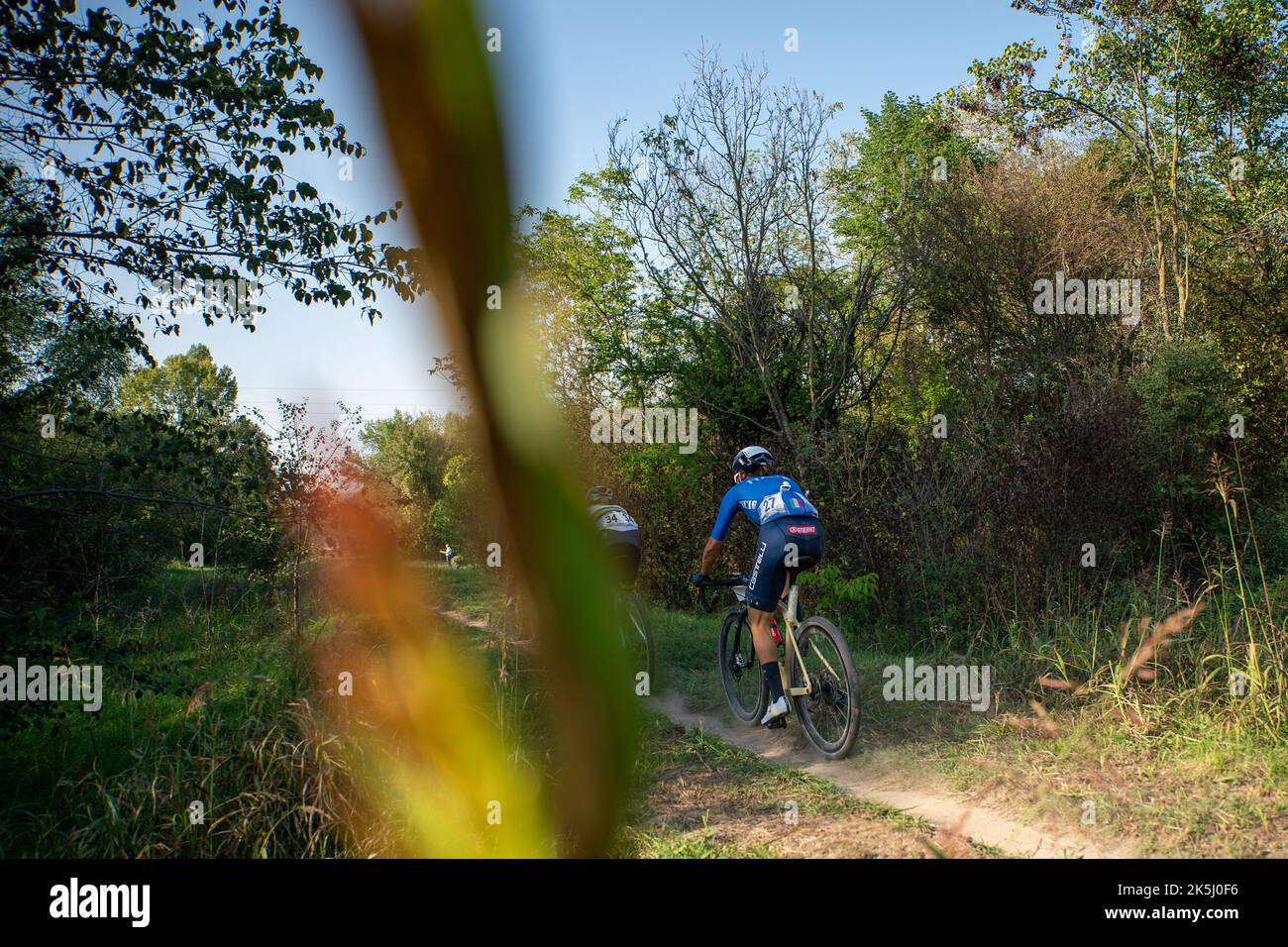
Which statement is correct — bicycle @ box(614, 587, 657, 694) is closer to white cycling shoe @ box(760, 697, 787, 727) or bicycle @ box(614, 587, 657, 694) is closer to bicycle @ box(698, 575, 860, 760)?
bicycle @ box(698, 575, 860, 760)

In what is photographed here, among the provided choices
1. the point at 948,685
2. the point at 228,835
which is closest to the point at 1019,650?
Result: the point at 948,685

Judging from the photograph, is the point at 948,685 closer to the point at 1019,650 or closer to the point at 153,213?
the point at 1019,650

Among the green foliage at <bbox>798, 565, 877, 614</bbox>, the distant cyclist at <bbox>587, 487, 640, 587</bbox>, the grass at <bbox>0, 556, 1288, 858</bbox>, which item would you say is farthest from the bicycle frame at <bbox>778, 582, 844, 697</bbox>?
the green foliage at <bbox>798, 565, 877, 614</bbox>

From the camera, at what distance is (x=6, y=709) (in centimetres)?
457

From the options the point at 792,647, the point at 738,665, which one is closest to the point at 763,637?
the point at 792,647

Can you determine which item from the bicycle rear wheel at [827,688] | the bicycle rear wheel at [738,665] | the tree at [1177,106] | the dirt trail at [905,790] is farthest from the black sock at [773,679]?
the tree at [1177,106]

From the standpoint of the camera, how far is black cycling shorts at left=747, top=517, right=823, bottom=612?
5770mm

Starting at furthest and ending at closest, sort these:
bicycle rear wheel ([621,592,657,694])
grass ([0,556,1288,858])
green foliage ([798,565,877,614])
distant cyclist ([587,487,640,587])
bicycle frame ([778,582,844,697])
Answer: green foliage ([798,565,877,614]) < distant cyclist ([587,487,640,587]) < bicycle rear wheel ([621,592,657,694]) < bicycle frame ([778,582,844,697]) < grass ([0,556,1288,858])

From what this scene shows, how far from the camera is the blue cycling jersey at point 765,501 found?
5859 mm

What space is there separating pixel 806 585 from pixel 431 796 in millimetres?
6058

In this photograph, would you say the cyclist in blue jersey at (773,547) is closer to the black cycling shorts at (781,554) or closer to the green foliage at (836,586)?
the black cycling shorts at (781,554)

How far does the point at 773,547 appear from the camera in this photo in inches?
229

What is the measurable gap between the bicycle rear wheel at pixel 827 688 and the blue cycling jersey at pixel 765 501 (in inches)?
32.2

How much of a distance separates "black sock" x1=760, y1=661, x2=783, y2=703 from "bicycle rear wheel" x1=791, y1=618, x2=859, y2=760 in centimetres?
12
